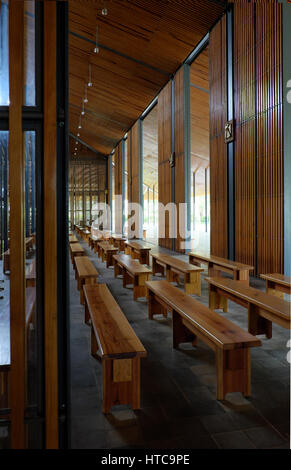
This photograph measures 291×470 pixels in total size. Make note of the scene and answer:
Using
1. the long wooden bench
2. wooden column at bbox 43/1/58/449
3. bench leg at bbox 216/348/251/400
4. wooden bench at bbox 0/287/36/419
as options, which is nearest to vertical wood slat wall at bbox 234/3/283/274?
bench leg at bbox 216/348/251/400

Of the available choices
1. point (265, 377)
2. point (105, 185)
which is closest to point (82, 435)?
point (265, 377)

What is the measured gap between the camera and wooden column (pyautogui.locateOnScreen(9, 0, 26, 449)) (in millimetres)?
1461

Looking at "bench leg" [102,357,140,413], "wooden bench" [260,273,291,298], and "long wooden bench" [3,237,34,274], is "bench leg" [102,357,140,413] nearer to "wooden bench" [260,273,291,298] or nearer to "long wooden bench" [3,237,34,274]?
"long wooden bench" [3,237,34,274]

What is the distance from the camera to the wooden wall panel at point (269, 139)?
5957 millimetres

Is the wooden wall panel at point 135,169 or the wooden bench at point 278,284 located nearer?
the wooden bench at point 278,284

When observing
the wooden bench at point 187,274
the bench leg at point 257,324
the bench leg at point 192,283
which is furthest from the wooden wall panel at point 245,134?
the bench leg at point 257,324

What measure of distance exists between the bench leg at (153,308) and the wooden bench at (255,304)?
625 mm

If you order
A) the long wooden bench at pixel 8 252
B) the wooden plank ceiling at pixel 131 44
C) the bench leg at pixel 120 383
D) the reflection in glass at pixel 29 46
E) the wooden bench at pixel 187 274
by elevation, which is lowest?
the bench leg at pixel 120 383

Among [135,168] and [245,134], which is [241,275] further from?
[135,168]

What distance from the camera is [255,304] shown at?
3361 millimetres

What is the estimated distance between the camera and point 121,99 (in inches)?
542

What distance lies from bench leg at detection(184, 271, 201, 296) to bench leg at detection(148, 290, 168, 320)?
3.31 feet

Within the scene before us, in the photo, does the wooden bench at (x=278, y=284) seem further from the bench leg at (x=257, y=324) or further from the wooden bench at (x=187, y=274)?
the wooden bench at (x=187, y=274)
